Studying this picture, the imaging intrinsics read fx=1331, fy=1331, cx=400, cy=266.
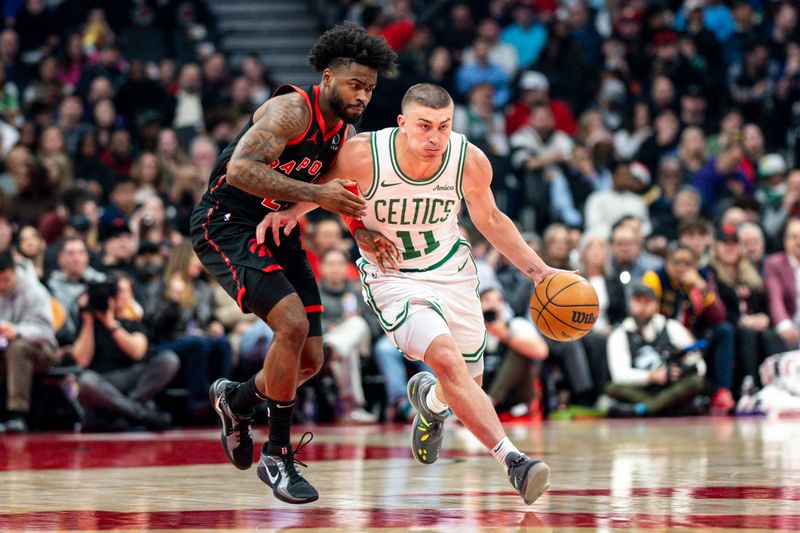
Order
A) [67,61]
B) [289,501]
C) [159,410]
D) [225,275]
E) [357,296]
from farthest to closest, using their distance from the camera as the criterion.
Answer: [67,61] → [357,296] → [159,410] → [225,275] → [289,501]

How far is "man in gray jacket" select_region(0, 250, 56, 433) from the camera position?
34.0ft

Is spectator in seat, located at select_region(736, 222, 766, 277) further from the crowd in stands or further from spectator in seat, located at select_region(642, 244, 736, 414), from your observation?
spectator in seat, located at select_region(642, 244, 736, 414)

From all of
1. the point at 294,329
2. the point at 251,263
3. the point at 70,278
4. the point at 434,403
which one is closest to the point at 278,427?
the point at 294,329

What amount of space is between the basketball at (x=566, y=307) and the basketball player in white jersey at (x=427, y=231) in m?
0.14

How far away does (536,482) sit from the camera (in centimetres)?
500

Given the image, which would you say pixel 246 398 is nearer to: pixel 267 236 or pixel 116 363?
pixel 267 236

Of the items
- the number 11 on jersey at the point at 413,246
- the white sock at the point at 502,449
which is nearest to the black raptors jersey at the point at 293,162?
the number 11 on jersey at the point at 413,246

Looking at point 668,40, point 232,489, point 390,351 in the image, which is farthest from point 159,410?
point 668,40

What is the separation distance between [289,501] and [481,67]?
11.4m

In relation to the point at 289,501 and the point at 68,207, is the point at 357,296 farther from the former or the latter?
the point at 289,501

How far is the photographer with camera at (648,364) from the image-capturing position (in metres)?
11.8

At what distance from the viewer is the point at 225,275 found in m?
5.92

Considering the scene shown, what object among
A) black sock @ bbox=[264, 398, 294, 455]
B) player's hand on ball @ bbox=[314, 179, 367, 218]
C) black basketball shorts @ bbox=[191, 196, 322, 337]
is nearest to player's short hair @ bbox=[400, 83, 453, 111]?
player's hand on ball @ bbox=[314, 179, 367, 218]

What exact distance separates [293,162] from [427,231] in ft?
2.25
